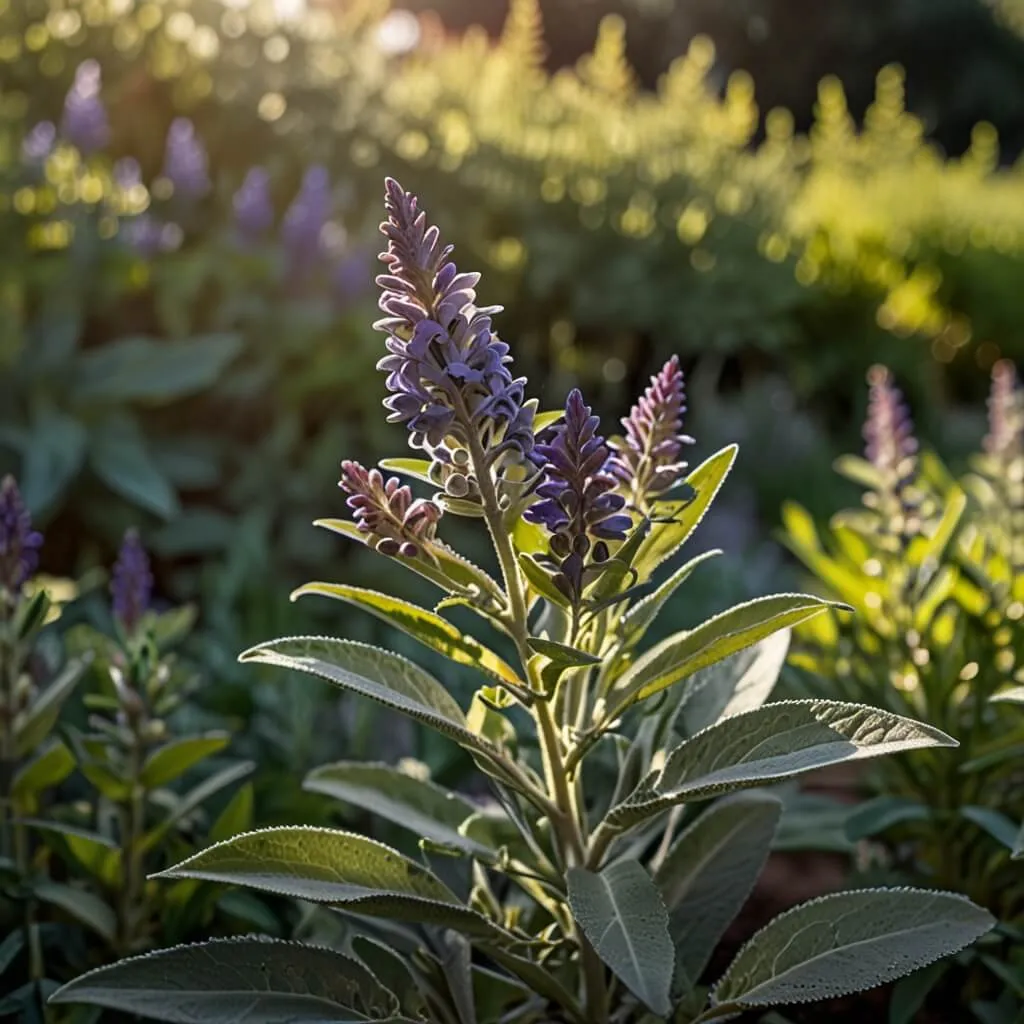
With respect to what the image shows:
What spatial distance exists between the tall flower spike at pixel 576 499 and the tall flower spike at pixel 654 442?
11 cm

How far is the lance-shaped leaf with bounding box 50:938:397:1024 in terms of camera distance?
1289mm

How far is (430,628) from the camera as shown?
137cm

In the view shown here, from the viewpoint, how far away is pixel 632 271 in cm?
520

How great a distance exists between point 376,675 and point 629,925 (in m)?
0.37

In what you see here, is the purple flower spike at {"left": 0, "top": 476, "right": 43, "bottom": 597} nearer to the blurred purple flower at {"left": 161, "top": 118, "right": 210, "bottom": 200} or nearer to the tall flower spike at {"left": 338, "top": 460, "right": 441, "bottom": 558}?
the tall flower spike at {"left": 338, "top": 460, "right": 441, "bottom": 558}

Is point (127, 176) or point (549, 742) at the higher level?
point (127, 176)

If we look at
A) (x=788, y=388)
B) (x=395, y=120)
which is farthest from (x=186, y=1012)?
(x=788, y=388)

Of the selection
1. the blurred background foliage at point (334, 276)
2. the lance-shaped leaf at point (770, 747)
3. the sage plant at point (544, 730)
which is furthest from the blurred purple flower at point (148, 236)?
the lance-shaped leaf at point (770, 747)

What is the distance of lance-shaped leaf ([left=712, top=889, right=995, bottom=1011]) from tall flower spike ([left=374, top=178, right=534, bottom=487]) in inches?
24.6

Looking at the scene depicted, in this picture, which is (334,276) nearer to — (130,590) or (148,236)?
(148,236)

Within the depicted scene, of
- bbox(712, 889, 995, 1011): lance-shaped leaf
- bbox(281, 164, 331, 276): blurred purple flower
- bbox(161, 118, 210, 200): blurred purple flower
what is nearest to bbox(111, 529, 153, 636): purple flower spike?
bbox(712, 889, 995, 1011): lance-shaped leaf

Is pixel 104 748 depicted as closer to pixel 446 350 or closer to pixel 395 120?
pixel 446 350

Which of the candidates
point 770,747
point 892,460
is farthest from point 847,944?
point 892,460

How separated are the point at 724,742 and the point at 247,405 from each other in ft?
9.53
